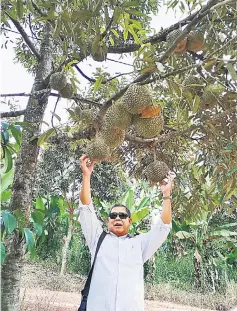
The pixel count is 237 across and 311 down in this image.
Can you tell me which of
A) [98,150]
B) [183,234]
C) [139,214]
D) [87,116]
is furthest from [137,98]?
[183,234]

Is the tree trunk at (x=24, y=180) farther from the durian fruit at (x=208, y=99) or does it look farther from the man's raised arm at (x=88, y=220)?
the durian fruit at (x=208, y=99)

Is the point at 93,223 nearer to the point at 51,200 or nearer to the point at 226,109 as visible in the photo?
the point at 226,109

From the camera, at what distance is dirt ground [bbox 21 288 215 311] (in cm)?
452

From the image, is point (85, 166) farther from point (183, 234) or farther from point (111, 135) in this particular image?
point (183, 234)

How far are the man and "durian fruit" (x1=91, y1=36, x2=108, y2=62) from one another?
487 millimetres

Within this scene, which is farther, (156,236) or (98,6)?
(156,236)

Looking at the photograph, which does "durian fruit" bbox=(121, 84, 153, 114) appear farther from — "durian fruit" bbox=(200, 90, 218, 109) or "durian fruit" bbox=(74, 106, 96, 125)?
"durian fruit" bbox=(74, 106, 96, 125)

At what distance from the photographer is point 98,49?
1.71m

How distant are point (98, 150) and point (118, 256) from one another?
1.62ft

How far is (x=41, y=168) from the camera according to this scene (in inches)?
235

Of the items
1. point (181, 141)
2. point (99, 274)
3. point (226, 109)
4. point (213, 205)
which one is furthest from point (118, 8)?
point (213, 205)

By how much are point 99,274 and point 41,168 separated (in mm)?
4571

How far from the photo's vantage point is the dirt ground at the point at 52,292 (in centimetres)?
465

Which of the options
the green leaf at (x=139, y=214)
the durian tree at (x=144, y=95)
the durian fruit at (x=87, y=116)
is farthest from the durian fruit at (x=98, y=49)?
the green leaf at (x=139, y=214)
